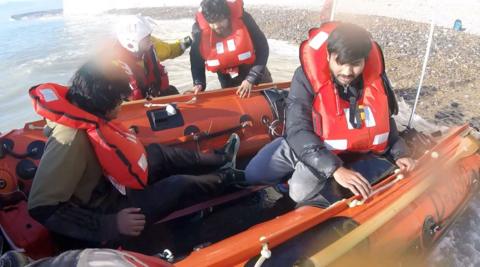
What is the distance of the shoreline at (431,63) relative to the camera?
12.6 ft

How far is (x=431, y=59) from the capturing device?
16.6 ft

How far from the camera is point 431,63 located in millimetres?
4938

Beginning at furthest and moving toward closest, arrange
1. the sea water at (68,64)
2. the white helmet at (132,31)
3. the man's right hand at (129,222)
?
the white helmet at (132,31)
the sea water at (68,64)
the man's right hand at (129,222)

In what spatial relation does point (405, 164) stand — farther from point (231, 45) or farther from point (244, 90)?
point (231, 45)

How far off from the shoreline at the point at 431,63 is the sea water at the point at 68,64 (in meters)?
0.35

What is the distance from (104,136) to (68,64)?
5.59 m

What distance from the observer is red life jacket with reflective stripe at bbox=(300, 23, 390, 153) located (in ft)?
6.18

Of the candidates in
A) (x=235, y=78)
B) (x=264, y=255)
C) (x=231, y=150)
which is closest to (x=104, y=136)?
(x=264, y=255)

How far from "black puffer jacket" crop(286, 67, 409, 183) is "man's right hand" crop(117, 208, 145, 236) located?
2.39 ft

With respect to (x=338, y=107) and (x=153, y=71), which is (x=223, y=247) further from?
(x=153, y=71)

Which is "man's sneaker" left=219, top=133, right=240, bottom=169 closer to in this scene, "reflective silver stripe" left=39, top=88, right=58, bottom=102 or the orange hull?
the orange hull

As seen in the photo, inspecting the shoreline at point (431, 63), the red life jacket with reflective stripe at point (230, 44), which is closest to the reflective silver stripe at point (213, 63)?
the red life jacket with reflective stripe at point (230, 44)

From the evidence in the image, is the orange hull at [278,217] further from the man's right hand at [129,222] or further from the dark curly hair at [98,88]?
the dark curly hair at [98,88]

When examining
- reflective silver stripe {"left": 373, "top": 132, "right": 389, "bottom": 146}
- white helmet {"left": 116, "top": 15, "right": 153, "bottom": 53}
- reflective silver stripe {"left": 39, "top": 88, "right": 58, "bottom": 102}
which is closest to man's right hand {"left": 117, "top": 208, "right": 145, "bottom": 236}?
reflective silver stripe {"left": 39, "top": 88, "right": 58, "bottom": 102}
